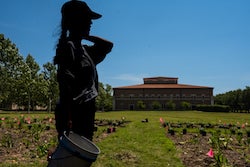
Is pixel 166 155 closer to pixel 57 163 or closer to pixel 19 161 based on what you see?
pixel 19 161

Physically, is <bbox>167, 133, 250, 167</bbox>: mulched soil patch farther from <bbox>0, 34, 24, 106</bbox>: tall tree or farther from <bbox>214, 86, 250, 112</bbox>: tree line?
<bbox>214, 86, 250, 112</bbox>: tree line

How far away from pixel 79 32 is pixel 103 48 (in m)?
0.39

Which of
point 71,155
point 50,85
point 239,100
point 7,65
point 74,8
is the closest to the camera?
point 71,155

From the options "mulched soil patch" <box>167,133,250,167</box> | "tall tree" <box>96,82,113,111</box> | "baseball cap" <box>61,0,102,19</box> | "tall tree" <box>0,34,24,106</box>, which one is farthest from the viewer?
"tall tree" <box>96,82,113,111</box>

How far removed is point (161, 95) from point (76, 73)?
78.7 metres

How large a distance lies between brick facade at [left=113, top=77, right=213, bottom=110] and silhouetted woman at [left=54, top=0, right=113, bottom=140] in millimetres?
76430

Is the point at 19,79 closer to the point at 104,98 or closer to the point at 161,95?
the point at 104,98

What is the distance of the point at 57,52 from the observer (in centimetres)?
318

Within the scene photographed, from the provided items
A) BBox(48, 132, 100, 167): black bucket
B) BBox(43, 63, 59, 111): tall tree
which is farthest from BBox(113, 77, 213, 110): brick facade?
BBox(48, 132, 100, 167): black bucket

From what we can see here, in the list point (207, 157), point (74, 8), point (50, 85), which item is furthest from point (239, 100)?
point (74, 8)

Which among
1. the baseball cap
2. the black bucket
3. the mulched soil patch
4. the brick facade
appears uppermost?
the brick facade

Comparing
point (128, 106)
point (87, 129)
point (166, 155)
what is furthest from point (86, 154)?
point (128, 106)

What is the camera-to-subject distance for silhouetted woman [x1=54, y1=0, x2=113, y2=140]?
300 cm

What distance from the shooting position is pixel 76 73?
124 inches
